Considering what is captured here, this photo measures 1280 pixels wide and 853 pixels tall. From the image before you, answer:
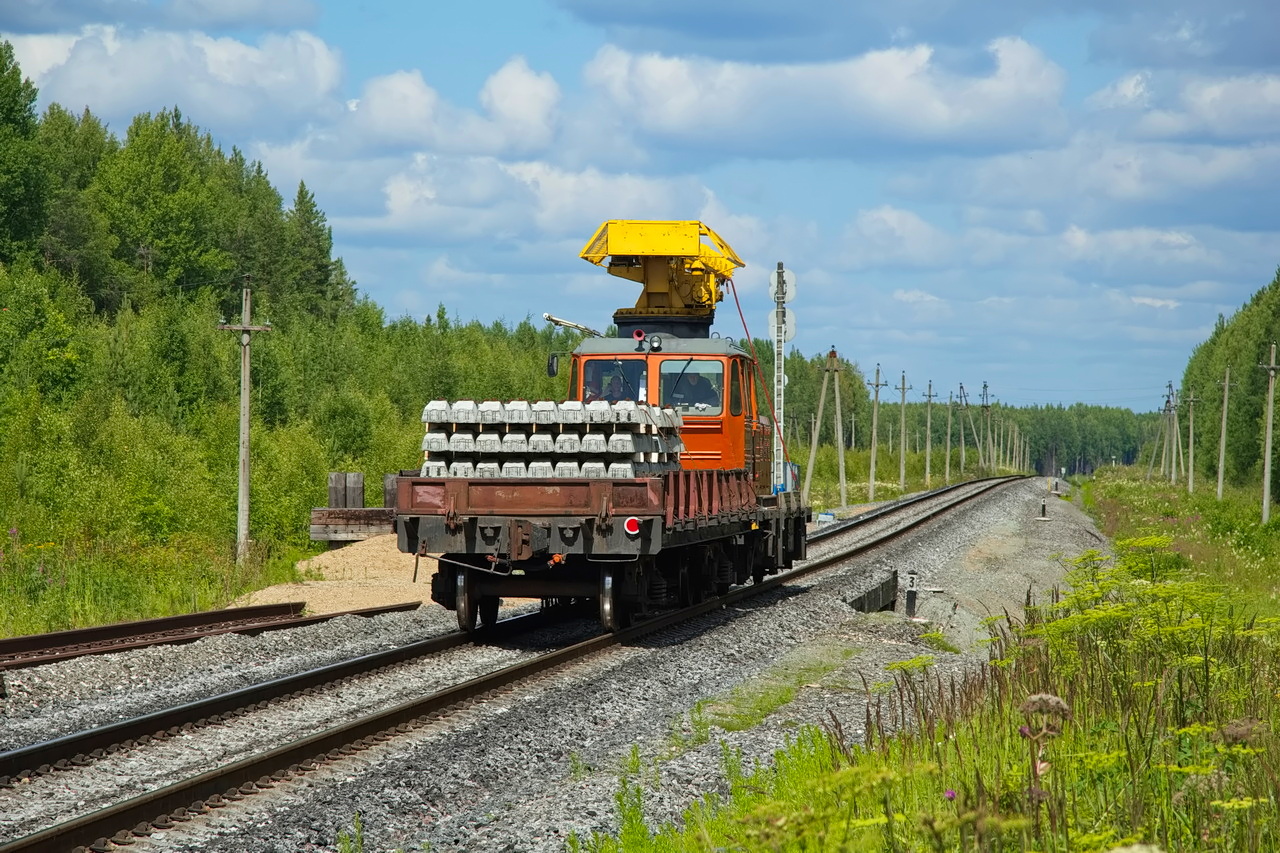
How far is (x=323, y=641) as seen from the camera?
13.7 m

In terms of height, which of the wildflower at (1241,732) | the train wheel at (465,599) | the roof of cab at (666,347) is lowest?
the train wheel at (465,599)

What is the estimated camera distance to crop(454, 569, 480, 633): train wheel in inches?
542

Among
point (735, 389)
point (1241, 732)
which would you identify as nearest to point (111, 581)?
point (735, 389)

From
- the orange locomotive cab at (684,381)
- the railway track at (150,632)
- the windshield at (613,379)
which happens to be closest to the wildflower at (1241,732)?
the railway track at (150,632)

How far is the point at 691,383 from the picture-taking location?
16453mm

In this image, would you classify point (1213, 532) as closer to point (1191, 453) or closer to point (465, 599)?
point (465, 599)

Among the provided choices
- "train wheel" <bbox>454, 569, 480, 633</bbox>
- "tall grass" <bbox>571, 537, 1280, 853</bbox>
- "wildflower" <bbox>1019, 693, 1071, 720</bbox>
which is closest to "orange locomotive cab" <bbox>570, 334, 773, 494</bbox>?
"train wheel" <bbox>454, 569, 480, 633</bbox>

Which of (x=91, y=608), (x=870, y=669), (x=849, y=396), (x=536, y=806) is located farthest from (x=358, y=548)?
(x=849, y=396)

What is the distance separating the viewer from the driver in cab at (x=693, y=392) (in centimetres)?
1644

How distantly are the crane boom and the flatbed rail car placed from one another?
3843mm

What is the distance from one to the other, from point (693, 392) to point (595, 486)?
12.8 feet

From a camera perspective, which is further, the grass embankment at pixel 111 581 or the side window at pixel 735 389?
the side window at pixel 735 389

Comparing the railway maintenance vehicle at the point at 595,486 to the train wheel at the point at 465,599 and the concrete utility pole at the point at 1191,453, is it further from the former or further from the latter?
the concrete utility pole at the point at 1191,453

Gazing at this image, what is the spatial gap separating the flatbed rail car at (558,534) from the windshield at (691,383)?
128cm
